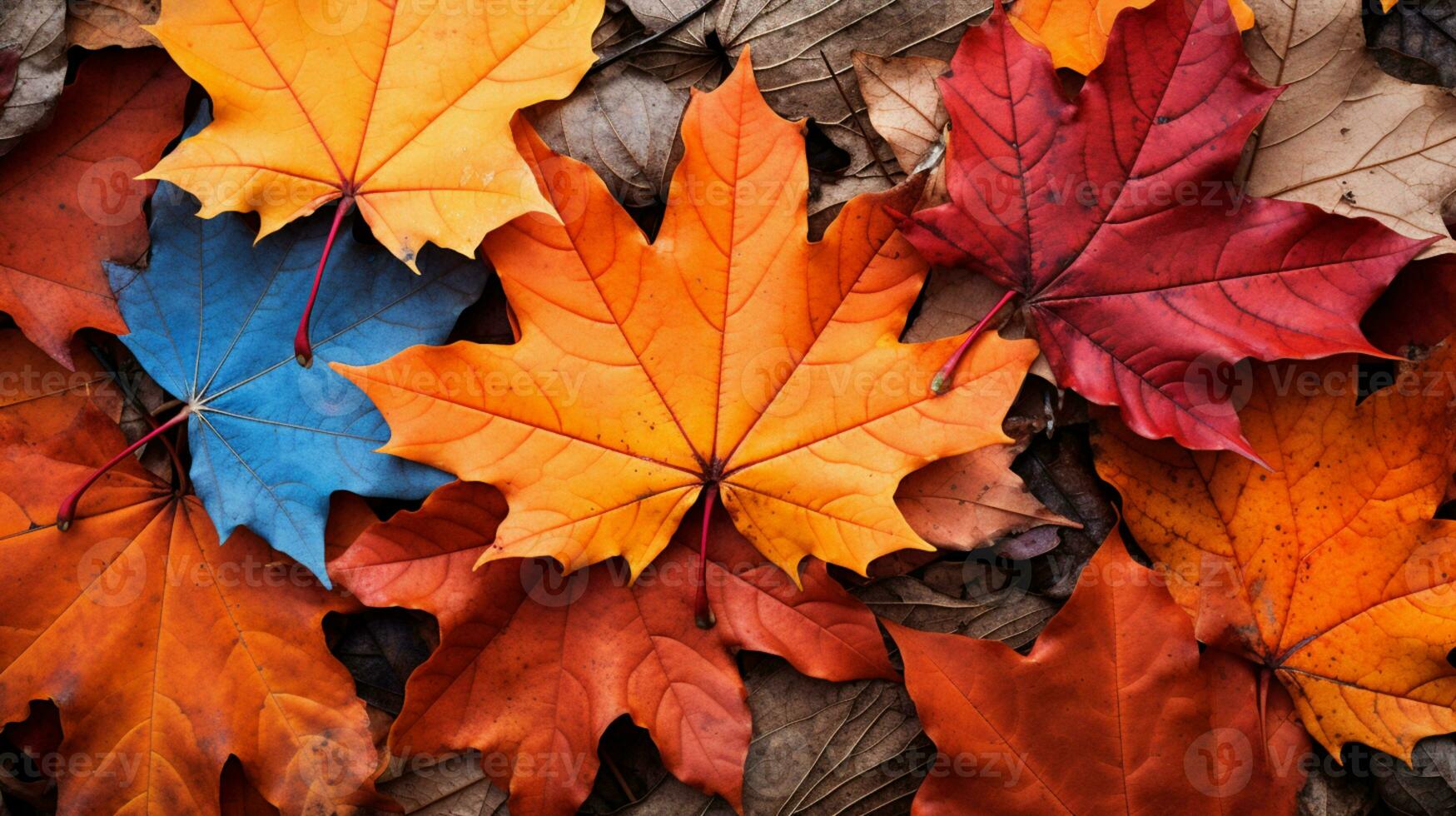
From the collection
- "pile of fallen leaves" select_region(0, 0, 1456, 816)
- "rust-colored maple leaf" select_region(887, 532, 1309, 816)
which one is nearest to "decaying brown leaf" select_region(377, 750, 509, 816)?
"pile of fallen leaves" select_region(0, 0, 1456, 816)

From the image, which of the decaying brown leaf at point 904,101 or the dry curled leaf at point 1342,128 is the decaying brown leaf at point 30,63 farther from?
the dry curled leaf at point 1342,128

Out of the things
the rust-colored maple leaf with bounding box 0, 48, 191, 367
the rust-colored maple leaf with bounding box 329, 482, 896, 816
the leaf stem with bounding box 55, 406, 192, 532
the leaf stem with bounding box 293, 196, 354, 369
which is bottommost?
the rust-colored maple leaf with bounding box 329, 482, 896, 816

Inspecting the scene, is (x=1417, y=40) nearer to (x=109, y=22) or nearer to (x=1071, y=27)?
(x=1071, y=27)

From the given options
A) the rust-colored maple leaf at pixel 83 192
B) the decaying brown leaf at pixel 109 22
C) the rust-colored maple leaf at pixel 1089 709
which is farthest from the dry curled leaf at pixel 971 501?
the decaying brown leaf at pixel 109 22

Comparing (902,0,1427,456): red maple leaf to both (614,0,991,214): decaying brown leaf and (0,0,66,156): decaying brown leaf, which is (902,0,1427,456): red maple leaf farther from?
(0,0,66,156): decaying brown leaf

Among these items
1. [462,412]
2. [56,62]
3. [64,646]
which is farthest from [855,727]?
[56,62]

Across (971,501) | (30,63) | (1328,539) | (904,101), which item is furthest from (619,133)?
(1328,539)
